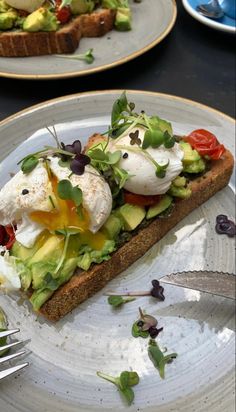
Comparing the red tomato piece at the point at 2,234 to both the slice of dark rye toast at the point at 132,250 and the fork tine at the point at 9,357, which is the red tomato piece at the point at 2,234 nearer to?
the slice of dark rye toast at the point at 132,250

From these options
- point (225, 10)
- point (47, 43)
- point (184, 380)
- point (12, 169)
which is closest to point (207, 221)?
point (184, 380)

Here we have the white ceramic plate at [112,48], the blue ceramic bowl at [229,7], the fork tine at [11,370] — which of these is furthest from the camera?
the blue ceramic bowl at [229,7]

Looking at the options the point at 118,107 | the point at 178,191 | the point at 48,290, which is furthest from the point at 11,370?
the point at 118,107

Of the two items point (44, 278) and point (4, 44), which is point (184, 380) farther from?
point (4, 44)

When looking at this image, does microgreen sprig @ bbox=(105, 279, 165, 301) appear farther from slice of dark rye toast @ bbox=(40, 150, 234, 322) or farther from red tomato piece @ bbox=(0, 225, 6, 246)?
red tomato piece @ bbox=(0, 225, 6, 246)

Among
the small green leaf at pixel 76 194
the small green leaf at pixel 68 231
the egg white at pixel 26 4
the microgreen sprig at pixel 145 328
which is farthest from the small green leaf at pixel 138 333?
the egg white at pixel 26 4

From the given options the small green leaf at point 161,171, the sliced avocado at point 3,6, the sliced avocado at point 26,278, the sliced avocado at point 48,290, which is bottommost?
the sliced avocado at point 48,290
